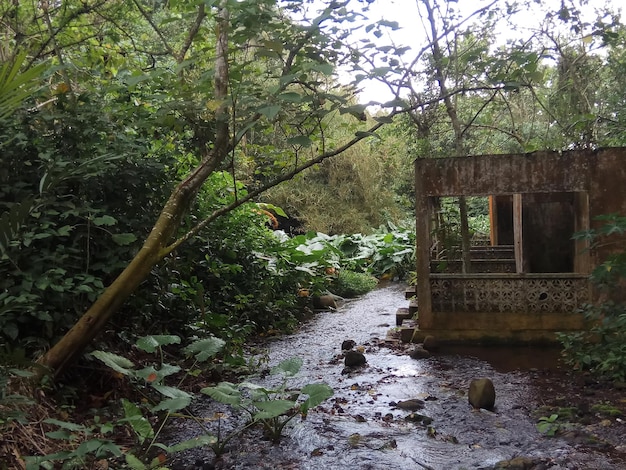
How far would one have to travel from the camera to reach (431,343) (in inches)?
275

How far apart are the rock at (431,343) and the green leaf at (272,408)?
11.2 feet

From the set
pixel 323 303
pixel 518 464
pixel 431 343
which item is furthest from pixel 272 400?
pixel 323 303

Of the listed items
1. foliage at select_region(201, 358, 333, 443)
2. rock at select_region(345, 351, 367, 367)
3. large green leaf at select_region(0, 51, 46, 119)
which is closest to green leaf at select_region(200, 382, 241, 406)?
foliage at select_region(201, 358, 333, 443)

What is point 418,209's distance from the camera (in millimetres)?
7078

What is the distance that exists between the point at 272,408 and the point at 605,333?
383 centimetres

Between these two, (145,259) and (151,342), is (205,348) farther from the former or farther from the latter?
(145,259)

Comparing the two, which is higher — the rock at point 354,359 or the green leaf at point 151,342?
the green leaf at point 151,342

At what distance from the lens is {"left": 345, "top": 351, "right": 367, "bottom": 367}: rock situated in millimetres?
6521

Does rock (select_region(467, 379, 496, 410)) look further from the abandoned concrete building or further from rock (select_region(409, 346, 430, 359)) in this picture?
the abandoned concrete building

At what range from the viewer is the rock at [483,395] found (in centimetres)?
488

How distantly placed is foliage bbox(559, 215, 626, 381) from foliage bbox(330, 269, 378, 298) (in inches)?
270

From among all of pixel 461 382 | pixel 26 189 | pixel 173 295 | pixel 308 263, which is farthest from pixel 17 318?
pixel 308 263

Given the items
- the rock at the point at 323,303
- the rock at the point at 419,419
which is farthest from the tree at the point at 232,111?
the rock at the point at 323,303

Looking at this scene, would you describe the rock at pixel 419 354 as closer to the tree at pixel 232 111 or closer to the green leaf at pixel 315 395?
the green leaf at pixel 315 395
